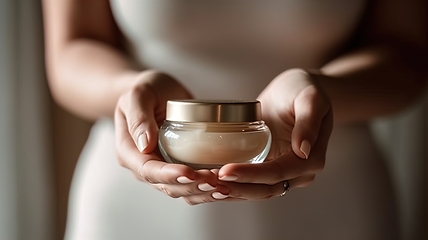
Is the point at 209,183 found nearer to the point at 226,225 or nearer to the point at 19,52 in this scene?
the point at 226,225

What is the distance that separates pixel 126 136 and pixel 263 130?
13 centimetres

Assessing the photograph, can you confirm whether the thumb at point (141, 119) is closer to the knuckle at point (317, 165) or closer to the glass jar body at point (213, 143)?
the glass jar body at point (213, 143)

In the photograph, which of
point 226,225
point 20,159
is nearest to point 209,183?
point 226,225

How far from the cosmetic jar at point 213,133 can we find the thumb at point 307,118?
0.04 m

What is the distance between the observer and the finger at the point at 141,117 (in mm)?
461

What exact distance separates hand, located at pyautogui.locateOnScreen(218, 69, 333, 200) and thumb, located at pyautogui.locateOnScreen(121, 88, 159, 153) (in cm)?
9

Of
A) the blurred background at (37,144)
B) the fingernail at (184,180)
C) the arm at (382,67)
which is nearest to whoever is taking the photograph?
the fingernail at (184,180)

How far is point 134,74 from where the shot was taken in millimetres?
605

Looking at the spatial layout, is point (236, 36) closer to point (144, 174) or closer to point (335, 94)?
point (335, 94)

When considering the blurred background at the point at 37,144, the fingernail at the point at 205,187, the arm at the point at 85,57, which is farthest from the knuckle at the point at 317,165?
the blurred background at the point at 37,144

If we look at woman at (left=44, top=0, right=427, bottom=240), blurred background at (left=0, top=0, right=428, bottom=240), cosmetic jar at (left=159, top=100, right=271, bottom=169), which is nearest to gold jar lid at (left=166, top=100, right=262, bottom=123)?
cosmetic jar at (left=159, top=100, right=271, bottom=169)

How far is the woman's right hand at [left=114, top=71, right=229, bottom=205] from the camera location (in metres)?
0.41

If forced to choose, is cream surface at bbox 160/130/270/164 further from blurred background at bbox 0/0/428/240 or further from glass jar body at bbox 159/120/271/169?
blurred background at bbox 0/0/428/240

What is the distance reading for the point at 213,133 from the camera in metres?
0.45
